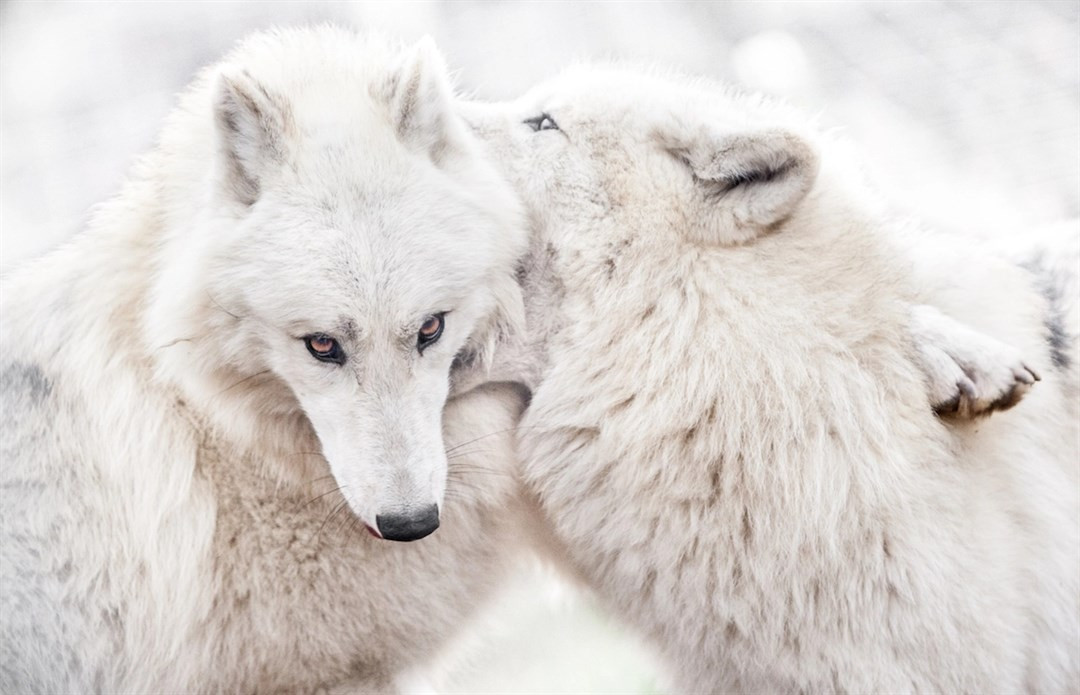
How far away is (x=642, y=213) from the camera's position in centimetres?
143

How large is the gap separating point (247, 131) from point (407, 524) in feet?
1.90

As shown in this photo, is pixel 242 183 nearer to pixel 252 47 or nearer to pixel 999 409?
pixel 252 47

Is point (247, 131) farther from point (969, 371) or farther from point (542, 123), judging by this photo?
point (969, 371)

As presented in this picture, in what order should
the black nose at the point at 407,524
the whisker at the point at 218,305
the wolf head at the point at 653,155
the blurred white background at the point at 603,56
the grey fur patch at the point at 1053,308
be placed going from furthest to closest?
the blurred white background at the point at 603,56
the grey fur patch at the point at 1053,308
the wolf head at the point at 653,155
the whisker at the point at 218,305
the black nose at the point at 407,524

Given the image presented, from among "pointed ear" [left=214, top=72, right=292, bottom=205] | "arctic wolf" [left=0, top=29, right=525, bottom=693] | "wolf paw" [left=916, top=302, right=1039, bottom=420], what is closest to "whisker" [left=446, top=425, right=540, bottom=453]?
"arctic wolf" [left=0, top=29, right=525, bottom=693]

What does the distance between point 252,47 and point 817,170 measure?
0.94 m

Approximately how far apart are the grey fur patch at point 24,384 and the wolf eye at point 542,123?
35.6 inches

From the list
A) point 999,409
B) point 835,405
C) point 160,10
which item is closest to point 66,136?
point 160,10

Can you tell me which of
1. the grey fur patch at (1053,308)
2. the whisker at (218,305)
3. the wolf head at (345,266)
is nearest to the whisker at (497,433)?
the wolf head at (345,266)

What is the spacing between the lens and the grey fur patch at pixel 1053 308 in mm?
1520

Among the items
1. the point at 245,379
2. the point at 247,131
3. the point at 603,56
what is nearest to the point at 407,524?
the point at 245,379

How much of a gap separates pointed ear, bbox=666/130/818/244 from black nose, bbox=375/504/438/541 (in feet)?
2.08

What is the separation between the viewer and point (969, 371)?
1271mm

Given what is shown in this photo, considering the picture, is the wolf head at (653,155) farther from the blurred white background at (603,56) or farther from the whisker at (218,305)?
the whisker at (218,305)
